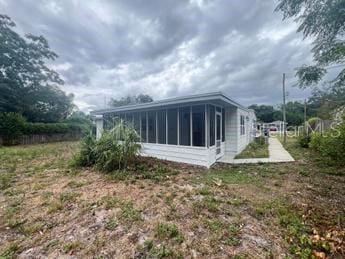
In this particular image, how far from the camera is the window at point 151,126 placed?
805cm

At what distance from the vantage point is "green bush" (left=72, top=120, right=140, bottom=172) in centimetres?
569

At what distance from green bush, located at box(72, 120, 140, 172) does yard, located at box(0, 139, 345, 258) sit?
57 cm

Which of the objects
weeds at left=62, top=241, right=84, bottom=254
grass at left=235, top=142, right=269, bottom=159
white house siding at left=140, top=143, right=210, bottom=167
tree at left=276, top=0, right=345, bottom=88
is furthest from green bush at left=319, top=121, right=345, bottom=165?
weeds at left=62, top=241, right=84, bottom=254

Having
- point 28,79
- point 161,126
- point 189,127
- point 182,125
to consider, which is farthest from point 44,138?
point 189,127

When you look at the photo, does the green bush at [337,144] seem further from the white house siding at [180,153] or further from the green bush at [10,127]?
the green bush at [10,127]

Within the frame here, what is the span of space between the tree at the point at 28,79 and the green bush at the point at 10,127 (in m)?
4.34

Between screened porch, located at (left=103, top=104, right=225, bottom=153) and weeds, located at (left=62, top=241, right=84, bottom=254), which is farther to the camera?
A: screened porch, located at (left=103, top=104, right=225, bottom=153)

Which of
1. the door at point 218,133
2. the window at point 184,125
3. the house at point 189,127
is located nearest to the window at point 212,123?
the house at point 189,127

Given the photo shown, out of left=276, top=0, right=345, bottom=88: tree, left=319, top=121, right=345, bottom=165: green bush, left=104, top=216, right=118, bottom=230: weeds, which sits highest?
left=276, top=0, right=345, bottom=88: tree

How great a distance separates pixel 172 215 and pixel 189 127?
13.5 ft

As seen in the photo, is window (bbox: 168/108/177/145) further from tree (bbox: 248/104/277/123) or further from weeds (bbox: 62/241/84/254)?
tree (bbox: 248/104/277/123)

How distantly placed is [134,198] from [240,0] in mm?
7057

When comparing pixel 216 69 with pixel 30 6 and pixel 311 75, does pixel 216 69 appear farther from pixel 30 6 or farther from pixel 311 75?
pixel 30 6

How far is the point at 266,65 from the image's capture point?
41.6 feet
